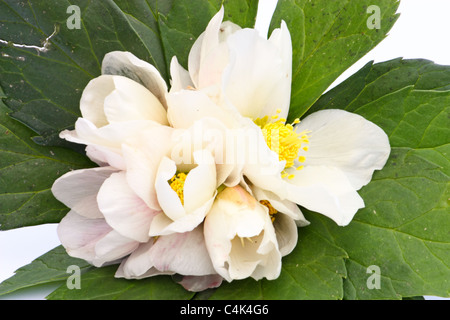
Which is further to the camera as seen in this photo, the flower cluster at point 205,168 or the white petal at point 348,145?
the white petal at point 348,145

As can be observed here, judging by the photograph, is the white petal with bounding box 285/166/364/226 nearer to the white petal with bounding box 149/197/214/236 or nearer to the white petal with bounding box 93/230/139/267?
the white petal with bounding box 149/197/214/236

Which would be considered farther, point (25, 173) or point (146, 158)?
point (25, 173)

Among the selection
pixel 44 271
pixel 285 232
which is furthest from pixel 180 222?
pixel 44 271

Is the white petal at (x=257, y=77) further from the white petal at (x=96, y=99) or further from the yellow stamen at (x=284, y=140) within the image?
the white petal at (x=96, y=99)

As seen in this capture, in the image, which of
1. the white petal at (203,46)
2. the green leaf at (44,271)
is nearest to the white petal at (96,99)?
the white petal at (203,46)

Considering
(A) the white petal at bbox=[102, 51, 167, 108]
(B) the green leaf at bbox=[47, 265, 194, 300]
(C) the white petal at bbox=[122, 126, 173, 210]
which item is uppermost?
(A) the white petal at bbox=[102, 51, 167, 108]

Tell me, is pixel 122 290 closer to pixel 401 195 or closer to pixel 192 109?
pixel 192 109

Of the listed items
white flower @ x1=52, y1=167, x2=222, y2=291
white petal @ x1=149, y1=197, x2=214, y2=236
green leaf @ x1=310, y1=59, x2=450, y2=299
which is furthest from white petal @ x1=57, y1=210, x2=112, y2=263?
green leaf @ x1=310, y1=59, x2=450, y2=299
